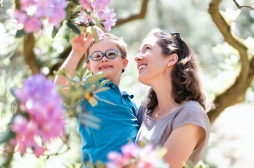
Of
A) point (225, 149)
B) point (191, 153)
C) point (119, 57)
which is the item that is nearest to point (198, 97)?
point (191, 153)

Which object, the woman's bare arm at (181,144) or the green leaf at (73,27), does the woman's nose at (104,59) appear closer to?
the woman's bare arm at (181,144)

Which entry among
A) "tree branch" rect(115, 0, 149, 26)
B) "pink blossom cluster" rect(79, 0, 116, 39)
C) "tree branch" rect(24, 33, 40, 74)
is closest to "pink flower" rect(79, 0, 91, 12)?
"pink blossom cluster" rect(79, 0, 116, 39)

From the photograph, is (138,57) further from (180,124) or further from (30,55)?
(30,55)

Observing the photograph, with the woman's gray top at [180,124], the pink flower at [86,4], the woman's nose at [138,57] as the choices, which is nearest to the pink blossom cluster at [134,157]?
the pink flower at [86,4]

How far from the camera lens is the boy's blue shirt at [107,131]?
1.83 meters

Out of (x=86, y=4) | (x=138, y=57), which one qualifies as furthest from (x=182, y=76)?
(x=86, y=4)

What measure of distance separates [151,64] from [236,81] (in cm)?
151

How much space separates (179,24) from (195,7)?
0.68 meters

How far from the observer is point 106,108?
195 centimetres

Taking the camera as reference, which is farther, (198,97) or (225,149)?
(225,149)

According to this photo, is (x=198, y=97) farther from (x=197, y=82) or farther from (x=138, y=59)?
(x=138, y=59)

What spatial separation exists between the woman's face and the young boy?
0.27 meters

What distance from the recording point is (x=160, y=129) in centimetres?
172

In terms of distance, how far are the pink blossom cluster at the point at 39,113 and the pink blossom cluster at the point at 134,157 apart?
178 mm
